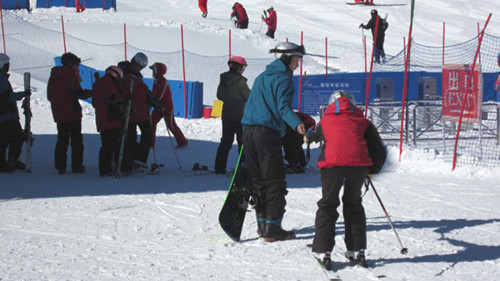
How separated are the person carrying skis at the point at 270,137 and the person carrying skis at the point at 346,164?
30.2 inches

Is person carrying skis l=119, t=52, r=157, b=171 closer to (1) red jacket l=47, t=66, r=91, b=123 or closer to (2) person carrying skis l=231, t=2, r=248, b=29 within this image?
(1) red jacket l=47, t=66, r=91, b=123

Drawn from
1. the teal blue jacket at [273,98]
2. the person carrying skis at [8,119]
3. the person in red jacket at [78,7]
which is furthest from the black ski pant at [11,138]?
the person in red jacket at [78,7]

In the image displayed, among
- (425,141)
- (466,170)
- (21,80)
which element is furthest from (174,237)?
(21,80)

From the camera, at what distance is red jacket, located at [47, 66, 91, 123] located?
9.38 meters

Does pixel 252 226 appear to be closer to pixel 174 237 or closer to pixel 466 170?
pixel 174 237

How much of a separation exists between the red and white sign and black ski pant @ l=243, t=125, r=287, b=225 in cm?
591

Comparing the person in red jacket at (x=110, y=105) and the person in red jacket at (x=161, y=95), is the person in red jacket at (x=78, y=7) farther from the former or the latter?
the person in red jacket at (x=110, y=105)

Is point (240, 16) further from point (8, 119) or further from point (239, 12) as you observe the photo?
point (8, 119)

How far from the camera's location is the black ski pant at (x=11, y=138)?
9.48 meters

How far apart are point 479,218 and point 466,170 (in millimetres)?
2986

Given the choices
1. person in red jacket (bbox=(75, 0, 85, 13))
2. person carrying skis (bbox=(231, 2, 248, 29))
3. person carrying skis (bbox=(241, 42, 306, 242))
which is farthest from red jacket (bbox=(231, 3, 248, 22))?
person carrying skis (bbox=(241, 42, 306, 242))

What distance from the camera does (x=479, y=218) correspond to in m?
7.09

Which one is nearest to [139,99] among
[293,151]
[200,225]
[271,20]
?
[293,151]

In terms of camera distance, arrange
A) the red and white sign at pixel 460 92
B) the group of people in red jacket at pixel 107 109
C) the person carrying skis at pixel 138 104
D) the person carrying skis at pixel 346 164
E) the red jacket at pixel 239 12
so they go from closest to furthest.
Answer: the person carrying skis at pixel 346 164
the group of people in red jacket at pixel 107 109
the person carrying skis at pixel 138 104
the red and white sign at pixel 460 92
the red jacket at pixel 239 12
